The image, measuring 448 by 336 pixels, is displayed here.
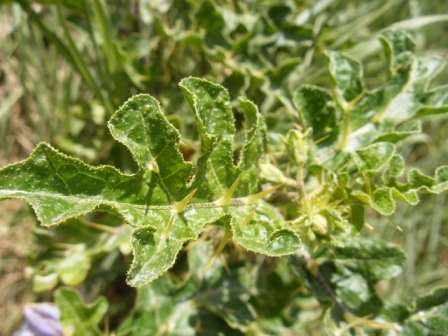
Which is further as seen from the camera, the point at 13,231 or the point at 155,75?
the point at 13,231

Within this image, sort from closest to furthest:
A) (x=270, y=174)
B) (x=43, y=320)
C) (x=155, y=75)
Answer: (x=270, y=174) < (x=43, y=320) < (x=155, y=75)

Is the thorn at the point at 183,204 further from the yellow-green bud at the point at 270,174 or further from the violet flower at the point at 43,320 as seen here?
the violet flower at the point at 43,320

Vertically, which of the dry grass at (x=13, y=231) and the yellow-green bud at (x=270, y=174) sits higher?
the yellow-green bud at (x=270, y=174)

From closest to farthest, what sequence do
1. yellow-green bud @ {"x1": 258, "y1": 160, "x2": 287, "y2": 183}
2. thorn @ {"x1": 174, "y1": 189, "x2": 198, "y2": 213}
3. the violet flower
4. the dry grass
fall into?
1. thorn @ {"x1": 174, "y1": 189, "x2": 198, "y2": 213}
2. yellow-green bud @ {"x1": 258, "y1": 160, "x2": 287, "y2": 183}
3. the violet flower
4. the dry grass

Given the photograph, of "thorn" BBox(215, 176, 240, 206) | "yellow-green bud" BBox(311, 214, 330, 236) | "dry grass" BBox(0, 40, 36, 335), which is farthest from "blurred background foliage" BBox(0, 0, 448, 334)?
"thorn" BBox(215, 176, 240, 206)

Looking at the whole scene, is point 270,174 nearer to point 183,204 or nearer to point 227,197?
point 227,197

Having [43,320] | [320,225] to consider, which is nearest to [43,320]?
[43,320]

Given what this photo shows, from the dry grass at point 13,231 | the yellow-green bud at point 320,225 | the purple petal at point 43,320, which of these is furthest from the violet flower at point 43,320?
the yellow-green bud at point 320,225

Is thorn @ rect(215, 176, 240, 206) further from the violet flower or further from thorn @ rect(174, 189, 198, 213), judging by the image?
the violet flower
